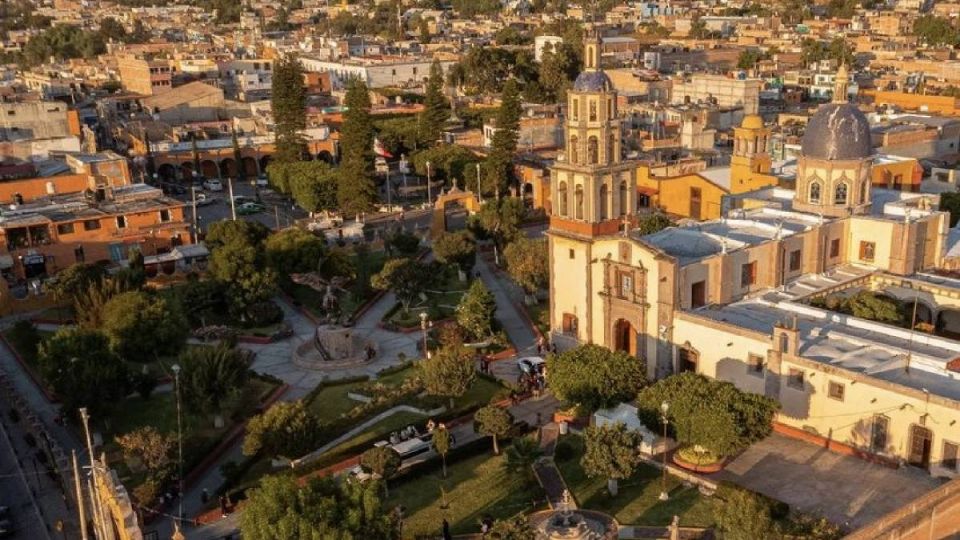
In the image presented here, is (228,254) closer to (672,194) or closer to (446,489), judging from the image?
(446,489)

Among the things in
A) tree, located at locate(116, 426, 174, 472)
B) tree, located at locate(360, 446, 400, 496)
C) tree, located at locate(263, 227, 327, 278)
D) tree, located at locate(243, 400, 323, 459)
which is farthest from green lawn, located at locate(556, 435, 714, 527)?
tree, located at locate(263, 227, 327, 278)

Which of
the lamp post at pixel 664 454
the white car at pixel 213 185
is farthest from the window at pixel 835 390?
the white car at pixel 213 185

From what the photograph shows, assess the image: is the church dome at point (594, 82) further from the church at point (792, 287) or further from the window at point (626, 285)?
the window at point (626, 285)

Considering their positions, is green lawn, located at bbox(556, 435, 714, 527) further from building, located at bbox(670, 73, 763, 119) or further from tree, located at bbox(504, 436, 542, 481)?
building, located at bbox(670, 73, 763, 119)

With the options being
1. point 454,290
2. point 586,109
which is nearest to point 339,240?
point 454,290

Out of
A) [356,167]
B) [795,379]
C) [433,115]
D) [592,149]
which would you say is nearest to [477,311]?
[592,149]
